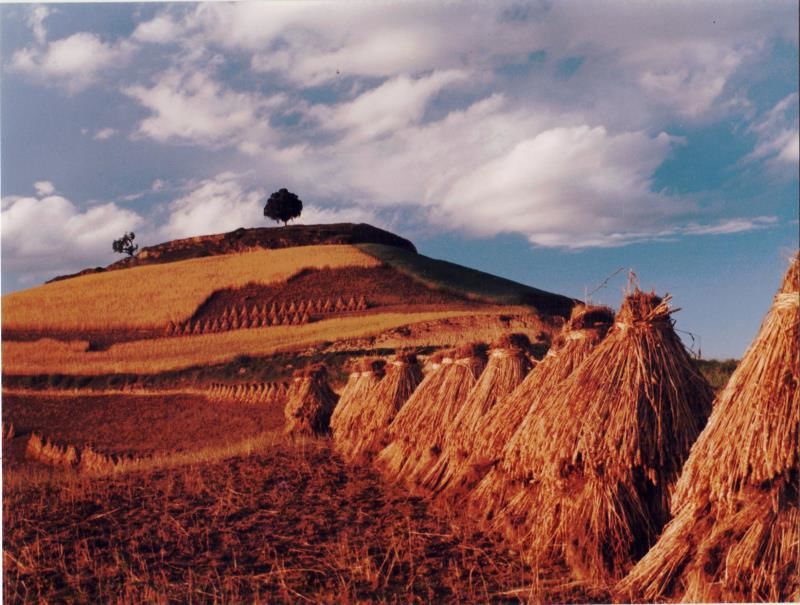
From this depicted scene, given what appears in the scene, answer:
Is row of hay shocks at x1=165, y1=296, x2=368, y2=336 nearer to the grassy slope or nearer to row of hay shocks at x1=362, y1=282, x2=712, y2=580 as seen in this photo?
the grassy slope

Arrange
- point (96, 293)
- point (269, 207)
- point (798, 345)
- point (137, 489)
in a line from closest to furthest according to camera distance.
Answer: point (798, 345), point (137, 489), point (96, 293), point (269, 207)

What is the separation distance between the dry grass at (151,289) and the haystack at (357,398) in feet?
85.0

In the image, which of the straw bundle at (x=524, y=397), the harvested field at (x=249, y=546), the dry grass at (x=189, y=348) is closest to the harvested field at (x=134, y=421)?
the dry grass at (x=189, y=348)

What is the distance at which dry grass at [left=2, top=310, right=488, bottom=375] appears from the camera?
97.0 ft

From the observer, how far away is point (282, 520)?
7.69 metres

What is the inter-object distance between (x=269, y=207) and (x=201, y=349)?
28.1 meters

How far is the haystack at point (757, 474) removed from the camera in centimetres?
420

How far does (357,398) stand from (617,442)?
6589 millimetres

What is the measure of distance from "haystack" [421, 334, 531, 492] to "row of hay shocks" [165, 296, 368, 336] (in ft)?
86.2

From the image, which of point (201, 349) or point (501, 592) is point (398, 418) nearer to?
point (501, 592)

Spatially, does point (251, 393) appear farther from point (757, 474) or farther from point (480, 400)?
point (757, 474)

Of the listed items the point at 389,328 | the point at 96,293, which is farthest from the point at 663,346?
the point at 96,293

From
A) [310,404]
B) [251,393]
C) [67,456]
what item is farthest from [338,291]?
[310,404]

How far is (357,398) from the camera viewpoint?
37.9ft
